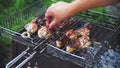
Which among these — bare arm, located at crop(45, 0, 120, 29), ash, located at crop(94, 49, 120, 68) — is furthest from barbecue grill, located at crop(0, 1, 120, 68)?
bare arm, located at crop(45, 0, 120, 29)

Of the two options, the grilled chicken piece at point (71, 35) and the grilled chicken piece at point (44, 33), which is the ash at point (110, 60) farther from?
the grilled chicken piece at point (44, 33)

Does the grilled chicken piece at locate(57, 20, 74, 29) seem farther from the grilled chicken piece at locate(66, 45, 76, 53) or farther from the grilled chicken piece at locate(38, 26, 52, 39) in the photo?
the grilled chicken piece at locate(66, 45, 76, 53)

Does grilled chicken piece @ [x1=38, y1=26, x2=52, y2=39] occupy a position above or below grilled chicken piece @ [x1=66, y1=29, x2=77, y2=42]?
above

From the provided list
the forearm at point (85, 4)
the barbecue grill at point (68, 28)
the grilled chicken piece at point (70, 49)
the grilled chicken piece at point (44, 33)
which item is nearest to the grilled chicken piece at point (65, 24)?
the barbecue grill at point (68, 28)

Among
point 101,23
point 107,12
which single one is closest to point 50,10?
point 101,23

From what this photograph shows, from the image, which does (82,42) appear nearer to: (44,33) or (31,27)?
(44,33)

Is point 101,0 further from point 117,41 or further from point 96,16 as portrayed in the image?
point 117,41
